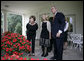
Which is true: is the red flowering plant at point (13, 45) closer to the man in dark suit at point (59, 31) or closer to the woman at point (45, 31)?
the woman at point (45, 31)

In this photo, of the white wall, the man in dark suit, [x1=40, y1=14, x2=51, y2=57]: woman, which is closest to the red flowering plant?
[x1=40, y1=14, x2=51, y2=57]: woman

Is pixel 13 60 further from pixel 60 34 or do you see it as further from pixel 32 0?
pixel 32 0

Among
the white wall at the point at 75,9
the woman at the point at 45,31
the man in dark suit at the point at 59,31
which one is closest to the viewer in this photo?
the man in dark suit at the point at 59,31

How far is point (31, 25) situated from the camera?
4.30 metres

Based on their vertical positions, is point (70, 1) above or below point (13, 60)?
above

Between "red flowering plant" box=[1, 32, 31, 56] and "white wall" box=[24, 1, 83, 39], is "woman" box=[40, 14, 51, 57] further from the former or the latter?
"white wall" box=[24, 1, 83, 39]

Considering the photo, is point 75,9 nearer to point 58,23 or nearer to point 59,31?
point 58,23

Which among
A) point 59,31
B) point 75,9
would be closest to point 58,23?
point 59,31

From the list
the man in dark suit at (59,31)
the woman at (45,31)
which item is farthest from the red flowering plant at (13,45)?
the man in dark suit at (59,31)

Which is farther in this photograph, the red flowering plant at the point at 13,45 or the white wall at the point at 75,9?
the white wall at the point at 75,9

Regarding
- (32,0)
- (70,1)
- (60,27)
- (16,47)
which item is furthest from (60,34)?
(70,1)

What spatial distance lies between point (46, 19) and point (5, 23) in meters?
6.28

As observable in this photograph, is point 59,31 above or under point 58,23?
under

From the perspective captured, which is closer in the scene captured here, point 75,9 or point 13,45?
point 13,45
